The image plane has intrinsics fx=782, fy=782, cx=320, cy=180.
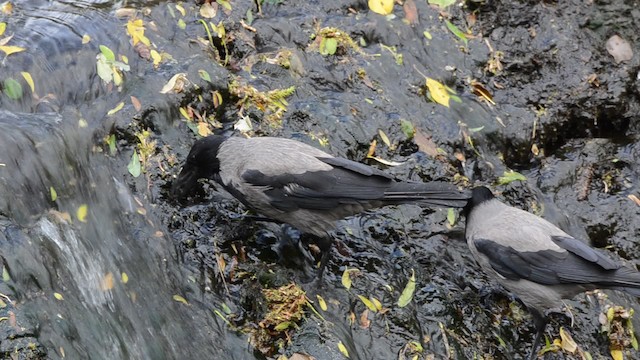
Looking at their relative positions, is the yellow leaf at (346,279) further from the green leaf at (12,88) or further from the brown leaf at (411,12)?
the brown leaf at (411,12)

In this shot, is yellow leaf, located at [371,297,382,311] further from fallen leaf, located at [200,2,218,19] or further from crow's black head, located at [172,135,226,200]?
fallen leaf, located at [200,2,218,19]

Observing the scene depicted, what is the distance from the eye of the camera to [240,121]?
21.9 ft

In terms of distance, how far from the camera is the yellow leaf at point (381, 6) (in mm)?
8219

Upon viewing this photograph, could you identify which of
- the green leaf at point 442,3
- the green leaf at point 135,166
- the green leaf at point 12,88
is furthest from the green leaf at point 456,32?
the green leaf at point 12,88

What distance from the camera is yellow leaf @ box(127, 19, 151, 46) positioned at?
667cm

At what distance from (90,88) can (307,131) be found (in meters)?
1.85

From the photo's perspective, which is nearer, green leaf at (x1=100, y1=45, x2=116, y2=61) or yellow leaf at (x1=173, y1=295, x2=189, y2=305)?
yellow leaf at (x1=173, y1=295, x2=189, y2=305)

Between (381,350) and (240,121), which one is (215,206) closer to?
(240,121)

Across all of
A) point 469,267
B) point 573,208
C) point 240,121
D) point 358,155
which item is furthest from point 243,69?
point 573,208

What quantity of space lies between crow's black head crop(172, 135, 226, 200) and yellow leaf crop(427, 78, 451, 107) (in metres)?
2.72

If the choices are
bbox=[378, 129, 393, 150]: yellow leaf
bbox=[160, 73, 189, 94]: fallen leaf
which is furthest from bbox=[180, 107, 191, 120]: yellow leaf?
bbox=[378, 129, 393, 150]: yellow leaf

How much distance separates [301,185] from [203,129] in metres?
1.17

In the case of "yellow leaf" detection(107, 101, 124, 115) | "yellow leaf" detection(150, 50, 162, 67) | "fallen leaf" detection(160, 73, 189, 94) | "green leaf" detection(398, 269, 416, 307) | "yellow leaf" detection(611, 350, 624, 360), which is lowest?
"yellow leaf" detection(611, 350, 624, 360)

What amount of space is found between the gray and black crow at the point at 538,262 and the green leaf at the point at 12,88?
3625 millimetres
